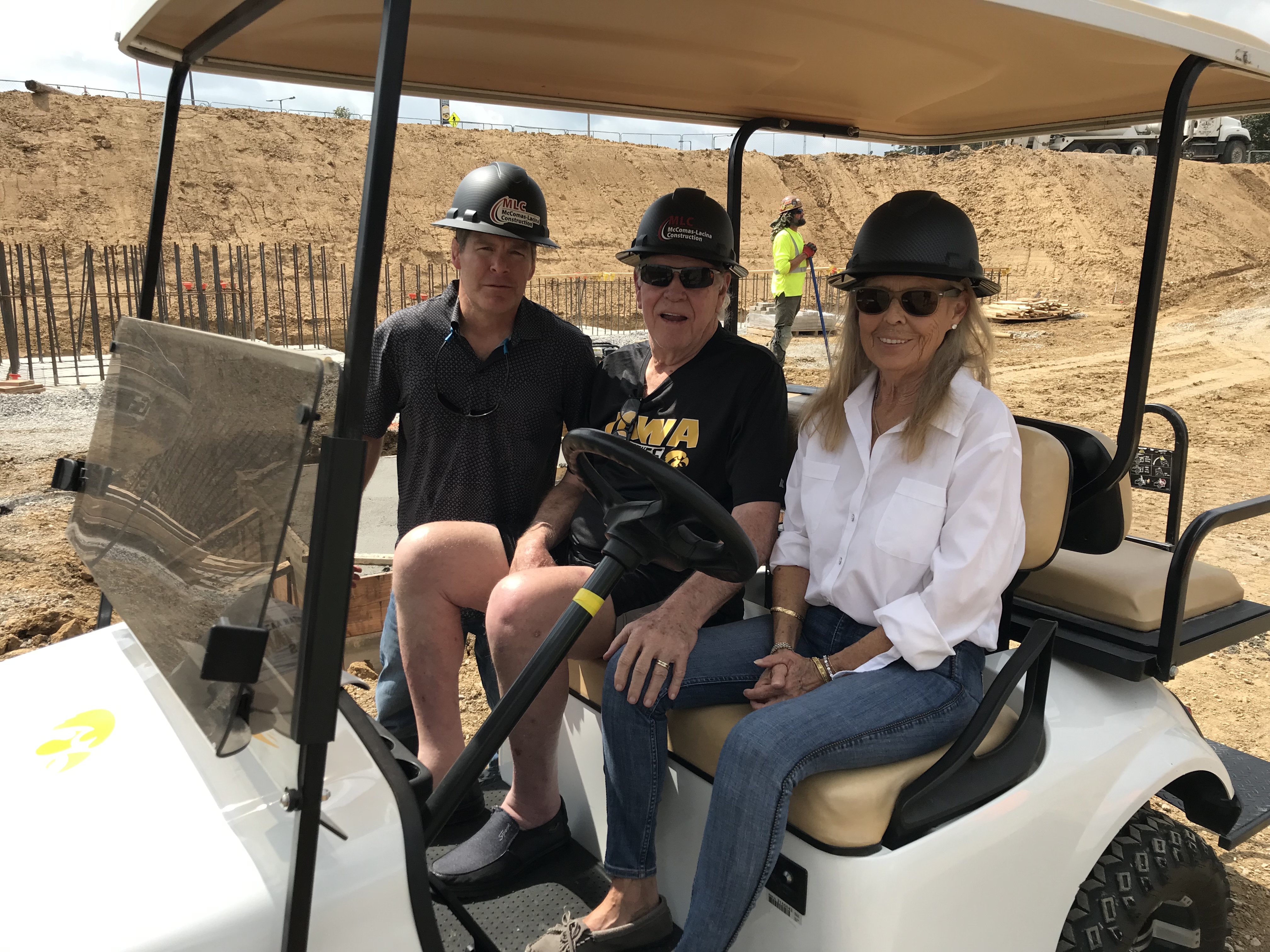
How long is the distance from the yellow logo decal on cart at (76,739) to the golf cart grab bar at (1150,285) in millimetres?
1915

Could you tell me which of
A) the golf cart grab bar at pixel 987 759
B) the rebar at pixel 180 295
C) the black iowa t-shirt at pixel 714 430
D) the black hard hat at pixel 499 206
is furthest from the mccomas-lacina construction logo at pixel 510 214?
the golf cart grab bar at pixel 987 759

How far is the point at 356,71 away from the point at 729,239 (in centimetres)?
101

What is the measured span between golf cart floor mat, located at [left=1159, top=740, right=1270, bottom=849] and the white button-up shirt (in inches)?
27.3

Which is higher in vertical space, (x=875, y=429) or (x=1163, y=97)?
(x=1163, y=97)

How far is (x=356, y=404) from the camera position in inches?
42.5

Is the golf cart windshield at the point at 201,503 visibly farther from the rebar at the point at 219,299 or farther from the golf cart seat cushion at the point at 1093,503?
the rebar at the point at 219,299

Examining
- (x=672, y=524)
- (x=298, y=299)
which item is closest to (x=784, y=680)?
(x=672, y=524)

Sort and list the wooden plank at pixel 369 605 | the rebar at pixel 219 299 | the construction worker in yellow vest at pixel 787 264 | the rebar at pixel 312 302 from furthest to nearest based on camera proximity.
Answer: the rebar at pixel 312 302 < the construction worker in yellow vest at pixel 787 264 < the rebar at pixel 219 299 < the wooden plank at pixel 369 605

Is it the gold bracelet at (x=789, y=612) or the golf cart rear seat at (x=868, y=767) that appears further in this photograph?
the gold bracelet at (x=789, y=612)

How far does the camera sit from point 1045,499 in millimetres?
1918

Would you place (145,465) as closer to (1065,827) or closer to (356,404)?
(356,404)

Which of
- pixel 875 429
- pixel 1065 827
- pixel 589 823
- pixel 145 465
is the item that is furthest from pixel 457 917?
pixel 875 429

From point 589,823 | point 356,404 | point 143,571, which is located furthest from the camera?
point 589,823

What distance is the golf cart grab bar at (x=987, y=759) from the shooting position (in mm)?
1577
